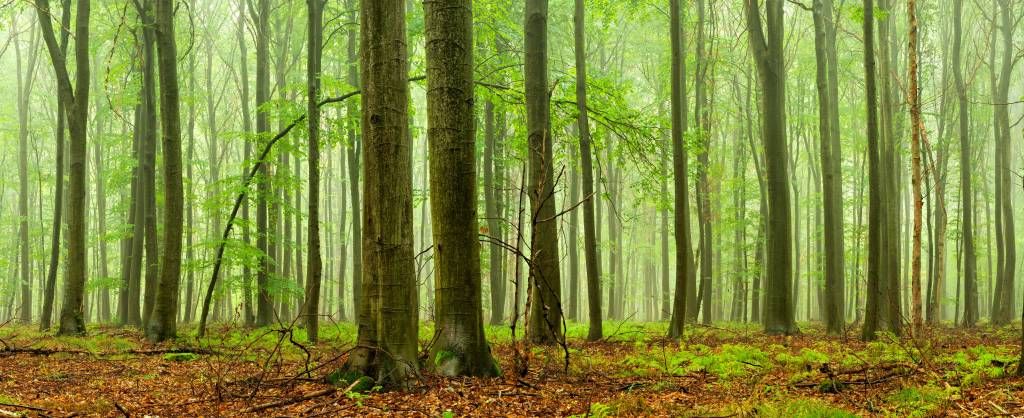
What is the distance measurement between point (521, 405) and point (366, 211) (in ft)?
7.50

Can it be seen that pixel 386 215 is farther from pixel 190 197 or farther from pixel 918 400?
pixel 190 197

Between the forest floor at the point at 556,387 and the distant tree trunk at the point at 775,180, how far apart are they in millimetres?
4145

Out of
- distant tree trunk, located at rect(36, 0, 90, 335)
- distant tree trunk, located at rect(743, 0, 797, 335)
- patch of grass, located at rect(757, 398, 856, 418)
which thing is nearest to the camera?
patch of grass, located at rect(757, 398, 856, 418)

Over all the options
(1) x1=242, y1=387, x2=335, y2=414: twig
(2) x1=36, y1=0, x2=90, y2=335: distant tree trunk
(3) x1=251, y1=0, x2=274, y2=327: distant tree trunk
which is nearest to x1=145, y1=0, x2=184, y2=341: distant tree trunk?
(3) x1=251, y1=0, x2=274, y2=327: distant tree trunk

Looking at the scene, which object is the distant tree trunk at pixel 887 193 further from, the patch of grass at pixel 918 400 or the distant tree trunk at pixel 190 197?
the distant tree trunk at pixel 190 197

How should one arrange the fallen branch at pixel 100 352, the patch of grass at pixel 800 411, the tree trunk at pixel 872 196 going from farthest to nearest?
1. the tree trunk at pixel 872 196
2. the fallen branch at pixel 100 352
3. the patch of grass at pixel 800 411

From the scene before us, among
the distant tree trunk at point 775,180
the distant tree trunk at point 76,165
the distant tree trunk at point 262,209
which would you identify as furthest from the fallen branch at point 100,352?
the distant tree trunk at point 775,180

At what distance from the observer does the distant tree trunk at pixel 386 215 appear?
6098 millimetres

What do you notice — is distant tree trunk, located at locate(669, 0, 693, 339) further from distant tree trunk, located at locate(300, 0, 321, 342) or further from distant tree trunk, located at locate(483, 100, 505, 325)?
distant tree trunk, located at locate(483, 100, 505, 325)

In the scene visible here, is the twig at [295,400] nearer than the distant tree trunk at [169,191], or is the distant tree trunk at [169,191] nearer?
the twig at [295,400]

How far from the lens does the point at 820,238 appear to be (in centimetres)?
2898

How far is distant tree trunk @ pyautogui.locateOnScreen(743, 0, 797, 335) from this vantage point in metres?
14.3

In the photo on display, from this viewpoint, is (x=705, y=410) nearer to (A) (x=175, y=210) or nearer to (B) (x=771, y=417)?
(B) (x=771, y=417)

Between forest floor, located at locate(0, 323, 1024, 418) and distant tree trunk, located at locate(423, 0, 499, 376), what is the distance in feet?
1.36
